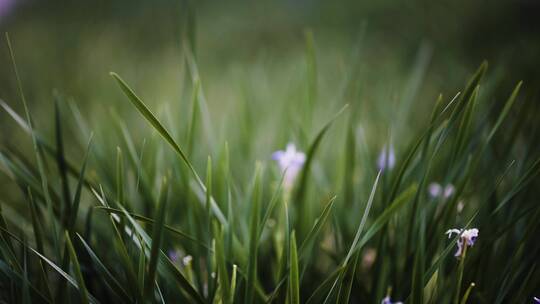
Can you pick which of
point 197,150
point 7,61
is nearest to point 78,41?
point 7,61

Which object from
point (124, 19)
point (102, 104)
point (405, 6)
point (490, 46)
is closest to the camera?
point (102, 104)

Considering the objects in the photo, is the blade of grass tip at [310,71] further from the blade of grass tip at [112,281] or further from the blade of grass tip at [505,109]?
the blade of grass tip at [112,281]

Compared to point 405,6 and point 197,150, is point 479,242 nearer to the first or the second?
point 197,150

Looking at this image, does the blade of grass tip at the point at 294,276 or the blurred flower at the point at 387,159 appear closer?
the blade of grass tip at the point at 294,276

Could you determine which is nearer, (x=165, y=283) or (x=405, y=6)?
(x=165, y=283)

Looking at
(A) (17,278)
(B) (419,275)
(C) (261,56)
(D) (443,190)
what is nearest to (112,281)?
(A) (17,278)

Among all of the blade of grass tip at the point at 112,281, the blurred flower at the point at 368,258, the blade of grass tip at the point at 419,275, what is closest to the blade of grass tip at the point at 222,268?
the blade of grass tip at the point at 112,281

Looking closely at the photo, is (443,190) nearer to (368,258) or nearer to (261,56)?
(368,258)

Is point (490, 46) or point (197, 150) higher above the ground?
point (490, 46)
